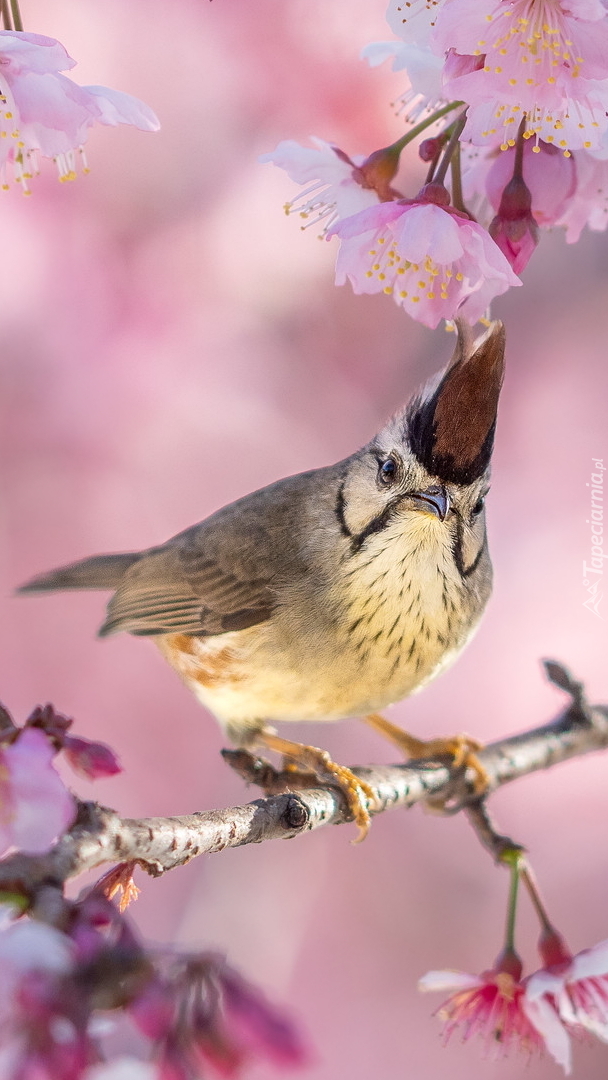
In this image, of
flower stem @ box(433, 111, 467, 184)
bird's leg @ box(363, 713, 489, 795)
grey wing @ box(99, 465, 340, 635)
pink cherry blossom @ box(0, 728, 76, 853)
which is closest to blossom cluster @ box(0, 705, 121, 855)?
pink cherry blossom @ box(0, 728, 76, 853)

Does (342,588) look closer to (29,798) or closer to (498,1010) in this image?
(498,1010)

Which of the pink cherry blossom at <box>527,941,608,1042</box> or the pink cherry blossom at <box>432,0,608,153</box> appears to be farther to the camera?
the pink cherry blossom at <box>527,941,608,1042</box>

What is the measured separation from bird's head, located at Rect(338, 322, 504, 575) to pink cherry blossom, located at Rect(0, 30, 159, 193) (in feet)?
0.97

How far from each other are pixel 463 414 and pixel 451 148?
0.21m

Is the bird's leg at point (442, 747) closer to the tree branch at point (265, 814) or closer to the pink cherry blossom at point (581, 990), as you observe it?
the tree branch at point (265, 814)

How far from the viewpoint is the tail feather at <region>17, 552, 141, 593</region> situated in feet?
4.57

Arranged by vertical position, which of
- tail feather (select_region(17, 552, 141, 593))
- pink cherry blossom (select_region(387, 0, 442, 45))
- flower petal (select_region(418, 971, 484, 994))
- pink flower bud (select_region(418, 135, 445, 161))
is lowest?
flower petal (select_region(418, 971, 484, 994))

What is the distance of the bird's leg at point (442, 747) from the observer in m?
1.21

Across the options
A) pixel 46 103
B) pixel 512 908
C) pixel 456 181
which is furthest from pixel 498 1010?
pixel 46 103

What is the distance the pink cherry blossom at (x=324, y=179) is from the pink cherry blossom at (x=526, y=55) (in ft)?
0.37

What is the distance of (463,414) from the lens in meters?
0.83

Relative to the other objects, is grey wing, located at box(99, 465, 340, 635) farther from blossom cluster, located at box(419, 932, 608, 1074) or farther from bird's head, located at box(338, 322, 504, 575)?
blossom cluster, located at box(419, 932, 608, 1074)

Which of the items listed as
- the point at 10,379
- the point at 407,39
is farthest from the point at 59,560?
the point at 407,39

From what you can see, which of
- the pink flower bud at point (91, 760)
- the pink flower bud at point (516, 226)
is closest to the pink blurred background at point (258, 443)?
the pink flower bud at point (516, 226)
